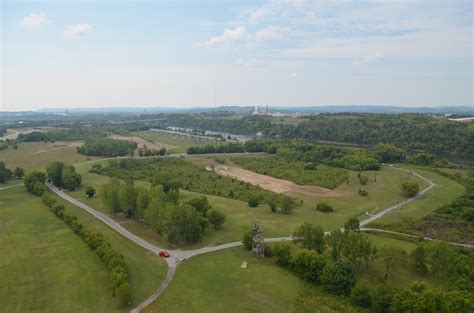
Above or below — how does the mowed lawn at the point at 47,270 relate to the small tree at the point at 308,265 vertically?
below

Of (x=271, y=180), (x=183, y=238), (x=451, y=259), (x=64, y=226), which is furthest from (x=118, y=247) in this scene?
(x=271, y=180)

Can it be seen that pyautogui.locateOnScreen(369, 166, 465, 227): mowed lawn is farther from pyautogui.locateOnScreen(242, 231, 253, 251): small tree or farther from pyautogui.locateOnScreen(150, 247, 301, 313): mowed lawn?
pyautogui.locateOnScreen(150, 247, 301, 313): mowed lawn

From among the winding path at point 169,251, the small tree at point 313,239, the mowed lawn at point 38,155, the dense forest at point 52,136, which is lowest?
the winding path at point 169,251

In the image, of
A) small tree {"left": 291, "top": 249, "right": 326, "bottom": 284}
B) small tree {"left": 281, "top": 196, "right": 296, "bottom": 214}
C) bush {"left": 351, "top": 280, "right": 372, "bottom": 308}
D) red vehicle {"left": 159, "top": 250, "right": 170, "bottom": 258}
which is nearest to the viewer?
bush {"left": 351, "top": 280, "right": 372, "bottom": 308}

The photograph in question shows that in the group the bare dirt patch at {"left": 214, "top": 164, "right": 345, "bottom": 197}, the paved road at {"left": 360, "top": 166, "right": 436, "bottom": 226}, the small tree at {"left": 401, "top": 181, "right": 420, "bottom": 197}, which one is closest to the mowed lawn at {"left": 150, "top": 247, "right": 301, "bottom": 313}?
the paved road at {"left": 360, "top": 166, "right": 436, "bottom": 226}

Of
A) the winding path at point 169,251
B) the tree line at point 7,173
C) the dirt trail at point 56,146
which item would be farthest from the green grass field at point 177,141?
the winding path at point 169,251

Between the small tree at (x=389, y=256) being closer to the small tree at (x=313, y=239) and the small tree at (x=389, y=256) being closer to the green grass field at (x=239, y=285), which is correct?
the green grass field at (x=239, y=285)

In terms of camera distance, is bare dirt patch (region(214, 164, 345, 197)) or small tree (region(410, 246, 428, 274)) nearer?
small tree (region(410, 246, 428, 274))

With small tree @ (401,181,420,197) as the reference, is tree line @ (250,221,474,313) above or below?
below
